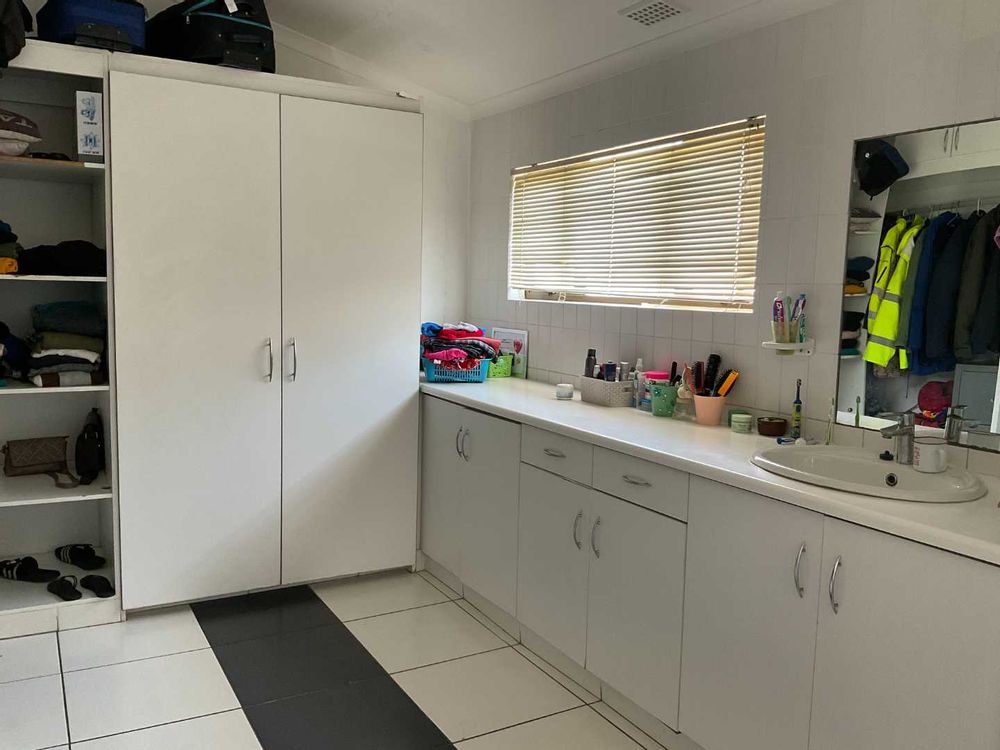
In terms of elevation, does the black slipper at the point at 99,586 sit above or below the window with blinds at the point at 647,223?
below

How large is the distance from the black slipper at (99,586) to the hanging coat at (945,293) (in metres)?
3.06

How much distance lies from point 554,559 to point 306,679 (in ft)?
3.14

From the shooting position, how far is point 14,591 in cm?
320

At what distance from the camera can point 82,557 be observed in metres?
3.42

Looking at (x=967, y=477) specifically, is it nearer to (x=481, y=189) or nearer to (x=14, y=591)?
(x=481, y=189)

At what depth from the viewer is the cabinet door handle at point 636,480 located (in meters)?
2.44

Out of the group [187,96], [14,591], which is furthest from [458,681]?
[187,96]

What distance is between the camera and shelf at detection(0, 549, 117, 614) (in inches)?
121

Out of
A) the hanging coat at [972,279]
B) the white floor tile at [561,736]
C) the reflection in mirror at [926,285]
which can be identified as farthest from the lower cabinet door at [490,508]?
the hanging coat at [972,279]

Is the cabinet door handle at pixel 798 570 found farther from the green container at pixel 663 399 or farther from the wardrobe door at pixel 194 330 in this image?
the wardrobe door at pixel 194 330

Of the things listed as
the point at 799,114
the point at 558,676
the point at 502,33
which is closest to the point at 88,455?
the point at 558,676

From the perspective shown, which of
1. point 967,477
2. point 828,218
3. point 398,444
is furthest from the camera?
point 398,444

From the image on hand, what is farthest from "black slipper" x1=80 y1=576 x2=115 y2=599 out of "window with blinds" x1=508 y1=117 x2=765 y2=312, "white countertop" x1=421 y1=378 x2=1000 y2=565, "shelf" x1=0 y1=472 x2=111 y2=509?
"window with blinds" x1=508 y1=117 x2=765 y2=312

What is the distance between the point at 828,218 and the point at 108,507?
3.06 metres
